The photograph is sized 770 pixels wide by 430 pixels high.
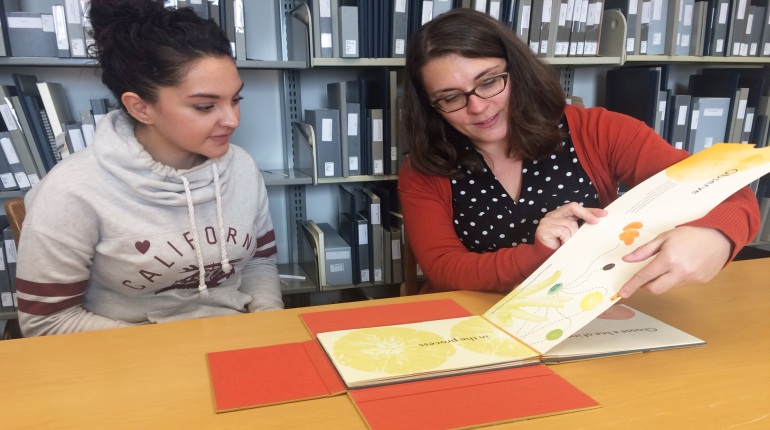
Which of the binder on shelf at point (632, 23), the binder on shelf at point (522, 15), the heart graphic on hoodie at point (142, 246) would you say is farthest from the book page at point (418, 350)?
the binder on shelf at point (632, 23)

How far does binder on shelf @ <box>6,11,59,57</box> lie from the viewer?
173 centimetres

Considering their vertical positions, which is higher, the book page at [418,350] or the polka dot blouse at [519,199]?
the polka dot blouse at [519,199]

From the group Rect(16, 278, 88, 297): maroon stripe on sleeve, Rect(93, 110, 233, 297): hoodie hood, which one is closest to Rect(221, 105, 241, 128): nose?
Rect(93, 110, 233, 297): hoodie hood

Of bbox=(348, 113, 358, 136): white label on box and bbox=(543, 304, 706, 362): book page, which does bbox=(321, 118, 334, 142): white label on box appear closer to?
bbox=(348, 113, 358, 136): white label on box

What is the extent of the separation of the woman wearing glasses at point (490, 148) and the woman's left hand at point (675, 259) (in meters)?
0.36

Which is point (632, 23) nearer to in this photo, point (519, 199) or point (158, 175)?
point (519, 199)

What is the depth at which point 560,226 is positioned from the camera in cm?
90

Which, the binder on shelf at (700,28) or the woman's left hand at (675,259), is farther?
the binder on shelf at (700,28)

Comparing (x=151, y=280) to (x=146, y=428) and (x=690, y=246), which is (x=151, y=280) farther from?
(x=690, y=246)

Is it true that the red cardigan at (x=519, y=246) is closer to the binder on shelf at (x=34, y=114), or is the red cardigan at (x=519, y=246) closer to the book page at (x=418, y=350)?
the book page at (x=418, y=350)

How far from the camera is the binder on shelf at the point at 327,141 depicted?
2021 mm

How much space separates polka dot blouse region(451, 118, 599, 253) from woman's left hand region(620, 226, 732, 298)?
50 cm

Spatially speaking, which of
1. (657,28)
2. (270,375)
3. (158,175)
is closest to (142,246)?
(158,175)

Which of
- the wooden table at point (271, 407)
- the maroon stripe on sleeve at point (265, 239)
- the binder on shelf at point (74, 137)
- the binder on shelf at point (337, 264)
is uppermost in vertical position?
the binder on shelf at point (74, 137)
